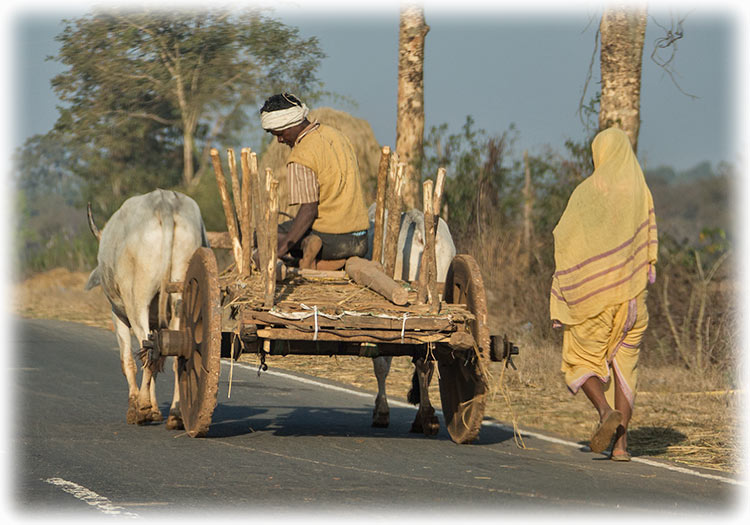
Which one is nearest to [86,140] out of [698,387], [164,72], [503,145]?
[164,72]

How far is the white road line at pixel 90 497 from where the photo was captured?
6.60 meters

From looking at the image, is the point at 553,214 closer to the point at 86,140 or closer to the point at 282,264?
the point at 282,264

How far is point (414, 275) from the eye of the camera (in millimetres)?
11164

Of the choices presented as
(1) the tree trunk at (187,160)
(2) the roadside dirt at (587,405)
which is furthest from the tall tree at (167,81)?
(2) the roadside dirt at (587,405)

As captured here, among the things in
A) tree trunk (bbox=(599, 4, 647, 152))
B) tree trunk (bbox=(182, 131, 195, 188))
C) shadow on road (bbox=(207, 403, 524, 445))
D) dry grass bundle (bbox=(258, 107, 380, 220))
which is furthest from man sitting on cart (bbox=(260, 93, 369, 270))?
tree trunk (bbox=(182, 131, 195, 188))

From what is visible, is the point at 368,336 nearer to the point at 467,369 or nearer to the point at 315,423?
the point at 467,369

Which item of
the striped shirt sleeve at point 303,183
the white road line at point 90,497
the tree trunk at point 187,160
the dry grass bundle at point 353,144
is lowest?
the white road line at point 90,497

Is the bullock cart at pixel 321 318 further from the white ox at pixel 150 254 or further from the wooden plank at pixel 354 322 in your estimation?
the white ox at pixel 150 254

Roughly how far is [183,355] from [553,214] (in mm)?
10320

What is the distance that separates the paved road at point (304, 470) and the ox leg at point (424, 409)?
0.45 ft

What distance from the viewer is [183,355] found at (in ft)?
29.5


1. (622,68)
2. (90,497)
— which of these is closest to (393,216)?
(90,497)

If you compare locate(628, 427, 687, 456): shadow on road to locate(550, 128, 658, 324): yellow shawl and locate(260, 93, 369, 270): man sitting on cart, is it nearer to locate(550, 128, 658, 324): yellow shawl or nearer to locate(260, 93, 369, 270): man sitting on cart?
locate(550, 128, 658, 324): yellow shawl

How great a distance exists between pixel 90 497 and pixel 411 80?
49.5 ft
